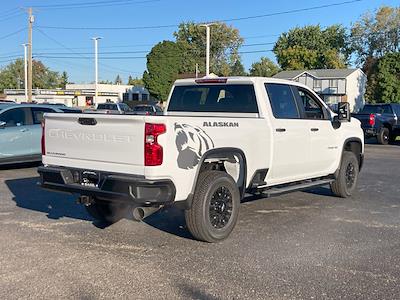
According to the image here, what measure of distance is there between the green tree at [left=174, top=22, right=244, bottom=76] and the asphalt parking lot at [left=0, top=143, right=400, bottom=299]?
304ft

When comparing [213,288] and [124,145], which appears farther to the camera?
[124,145]

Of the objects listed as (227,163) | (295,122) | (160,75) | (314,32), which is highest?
(314,32)

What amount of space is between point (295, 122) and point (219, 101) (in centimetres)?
115

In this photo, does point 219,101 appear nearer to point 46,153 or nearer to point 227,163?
point 227,163

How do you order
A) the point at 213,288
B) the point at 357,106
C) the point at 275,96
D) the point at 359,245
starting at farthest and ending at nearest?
1. the point at 357,106
2. the point at 275,96
3. the point at 359,245
4. the point at 213,288

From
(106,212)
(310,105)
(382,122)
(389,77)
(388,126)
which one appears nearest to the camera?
(106,212)

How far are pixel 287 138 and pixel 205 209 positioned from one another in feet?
6.38

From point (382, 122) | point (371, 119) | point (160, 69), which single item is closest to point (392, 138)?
point (382, 122)

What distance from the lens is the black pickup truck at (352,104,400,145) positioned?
22188 mm

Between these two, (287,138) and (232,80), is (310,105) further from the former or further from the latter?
(232,80)

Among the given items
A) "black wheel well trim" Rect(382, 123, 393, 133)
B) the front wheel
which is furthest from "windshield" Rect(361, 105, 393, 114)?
the front wheel

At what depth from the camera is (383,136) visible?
2253 cm

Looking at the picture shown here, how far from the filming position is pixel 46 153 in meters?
6.29

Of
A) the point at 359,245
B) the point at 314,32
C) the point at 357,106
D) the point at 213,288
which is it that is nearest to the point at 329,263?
the point at 359,245
